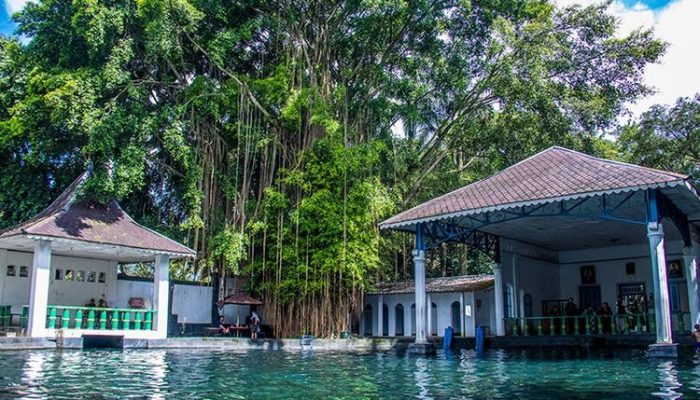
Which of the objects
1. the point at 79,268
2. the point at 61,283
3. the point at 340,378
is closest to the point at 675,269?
the point at 340,378

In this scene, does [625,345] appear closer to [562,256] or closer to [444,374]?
[562,256]

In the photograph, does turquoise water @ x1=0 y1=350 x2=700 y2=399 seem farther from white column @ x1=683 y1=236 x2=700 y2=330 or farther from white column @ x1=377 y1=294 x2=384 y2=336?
white column @ x1=377 y1=294 x2=384 y2=336

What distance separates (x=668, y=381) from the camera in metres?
9.05

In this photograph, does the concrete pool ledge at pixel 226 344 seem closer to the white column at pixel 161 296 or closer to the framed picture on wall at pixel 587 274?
the white column at pixel 161 296

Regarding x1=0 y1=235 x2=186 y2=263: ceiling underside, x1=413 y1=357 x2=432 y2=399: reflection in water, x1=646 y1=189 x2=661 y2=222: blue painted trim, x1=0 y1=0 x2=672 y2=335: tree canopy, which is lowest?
x1=413 y1=357 x2=432 y2=399: reflection in water

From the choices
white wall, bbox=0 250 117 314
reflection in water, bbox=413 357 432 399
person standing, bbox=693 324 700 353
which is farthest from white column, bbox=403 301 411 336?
reflection in water, bbox=413 357 432 399

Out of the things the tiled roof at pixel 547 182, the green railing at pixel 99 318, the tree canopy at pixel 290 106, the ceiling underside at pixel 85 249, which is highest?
the tree canopy at pixel 290 106

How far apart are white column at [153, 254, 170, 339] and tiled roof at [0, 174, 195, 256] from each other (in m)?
0.52

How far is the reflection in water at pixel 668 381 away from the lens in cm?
747

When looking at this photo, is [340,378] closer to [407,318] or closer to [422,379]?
[422,379]

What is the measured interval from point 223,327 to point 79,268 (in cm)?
516

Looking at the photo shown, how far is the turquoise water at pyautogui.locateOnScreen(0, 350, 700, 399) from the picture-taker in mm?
7750

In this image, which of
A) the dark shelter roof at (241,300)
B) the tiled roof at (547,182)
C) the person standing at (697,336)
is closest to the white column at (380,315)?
the dark shelter roof at (241,300)

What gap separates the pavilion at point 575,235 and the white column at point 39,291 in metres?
8.98
